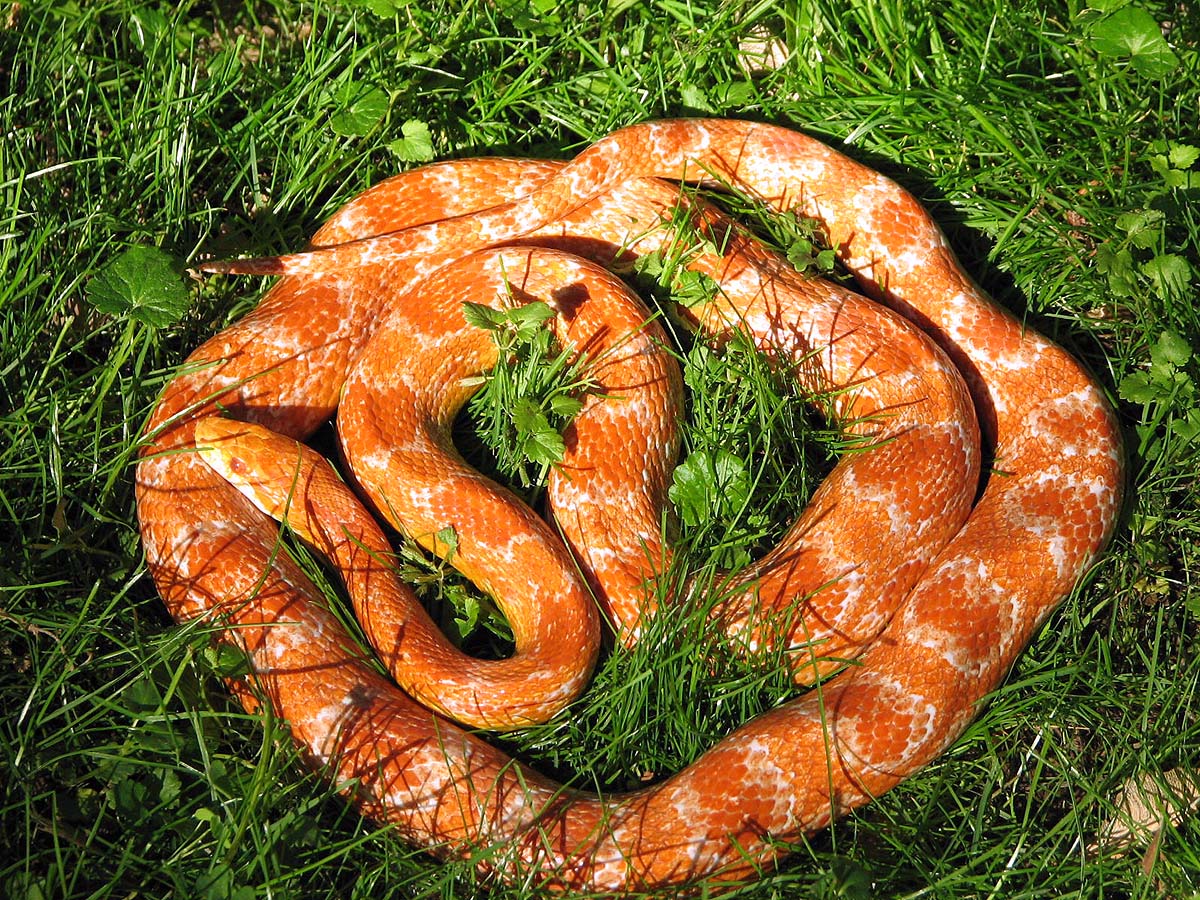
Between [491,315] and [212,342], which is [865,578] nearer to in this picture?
[491,315]

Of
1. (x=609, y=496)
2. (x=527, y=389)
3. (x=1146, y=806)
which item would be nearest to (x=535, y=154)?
(x=527, y=389)

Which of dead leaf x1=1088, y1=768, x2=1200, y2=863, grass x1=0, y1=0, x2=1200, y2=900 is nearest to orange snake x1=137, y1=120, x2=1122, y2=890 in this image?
grass x1=0, y1=0, x2=1200, y2=900

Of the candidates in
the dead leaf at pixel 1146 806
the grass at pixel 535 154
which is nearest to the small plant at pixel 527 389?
the grass at pixel 535 154

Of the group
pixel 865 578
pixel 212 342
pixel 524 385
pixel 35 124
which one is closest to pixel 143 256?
pixel 212 342

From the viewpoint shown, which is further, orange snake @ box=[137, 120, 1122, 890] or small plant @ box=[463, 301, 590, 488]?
small plant @ box=[463, 301, 590, 488]

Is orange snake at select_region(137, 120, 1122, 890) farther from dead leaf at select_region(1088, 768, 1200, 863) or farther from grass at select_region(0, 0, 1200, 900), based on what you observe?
dead leaf at select_region(1088, 768, 1200, 863)

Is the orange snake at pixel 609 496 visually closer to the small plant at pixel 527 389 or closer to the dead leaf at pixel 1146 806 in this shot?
the small plant at pixel 527 389
